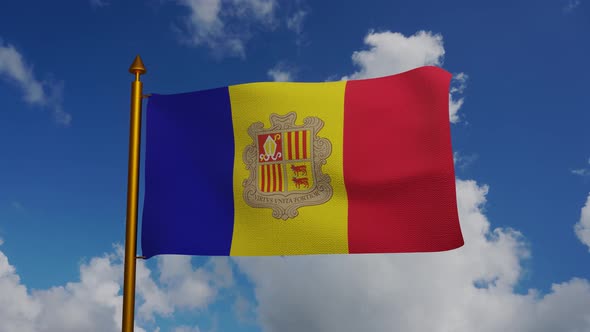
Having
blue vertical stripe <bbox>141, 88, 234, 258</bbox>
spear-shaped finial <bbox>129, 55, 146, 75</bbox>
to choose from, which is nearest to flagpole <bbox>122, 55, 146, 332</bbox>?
spear-shaped finial <bbox>129, 55, 146, 75</bbox>

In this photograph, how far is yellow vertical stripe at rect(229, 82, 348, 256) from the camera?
28.1 feet

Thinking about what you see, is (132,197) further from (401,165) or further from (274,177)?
(401,165)

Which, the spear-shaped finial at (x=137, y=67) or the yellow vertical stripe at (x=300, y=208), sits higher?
the spear-shaped finial at (x=137, y=67)

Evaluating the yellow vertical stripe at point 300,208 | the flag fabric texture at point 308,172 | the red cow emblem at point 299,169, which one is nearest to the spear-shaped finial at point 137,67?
the flag fabric texture at point 308,172

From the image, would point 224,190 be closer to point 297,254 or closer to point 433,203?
point 297,254

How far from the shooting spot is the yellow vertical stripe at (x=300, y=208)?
8578 millimetres

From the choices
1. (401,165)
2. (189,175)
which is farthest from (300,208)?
(189,175)

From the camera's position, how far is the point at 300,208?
866cm

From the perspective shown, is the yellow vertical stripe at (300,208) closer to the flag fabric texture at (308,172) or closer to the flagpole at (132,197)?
the flag fabric texture at (308,172)

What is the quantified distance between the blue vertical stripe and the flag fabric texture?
0.06ft

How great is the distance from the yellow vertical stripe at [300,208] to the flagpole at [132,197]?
148cm

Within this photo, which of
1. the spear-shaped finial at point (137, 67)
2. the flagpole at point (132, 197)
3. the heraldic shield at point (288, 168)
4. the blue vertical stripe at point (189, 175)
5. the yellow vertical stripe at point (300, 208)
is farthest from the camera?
the spear-shaped finial at point (137, 67)

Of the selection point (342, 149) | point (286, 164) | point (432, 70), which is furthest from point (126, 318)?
point (432, 70)

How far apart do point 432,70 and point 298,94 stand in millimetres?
2100
